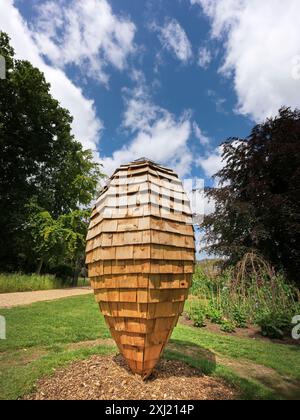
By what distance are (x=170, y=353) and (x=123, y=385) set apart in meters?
1.70

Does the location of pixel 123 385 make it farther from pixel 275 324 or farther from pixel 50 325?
pixel 275 324

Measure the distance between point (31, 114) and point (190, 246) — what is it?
A: 21.8 m

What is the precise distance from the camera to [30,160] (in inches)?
886

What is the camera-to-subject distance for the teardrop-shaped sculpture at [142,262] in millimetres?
3084

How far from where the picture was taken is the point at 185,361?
426 cm

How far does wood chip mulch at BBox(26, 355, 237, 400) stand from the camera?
3.04 m

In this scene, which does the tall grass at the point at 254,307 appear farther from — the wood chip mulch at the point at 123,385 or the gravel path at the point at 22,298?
the gravel path at the point at 22,298

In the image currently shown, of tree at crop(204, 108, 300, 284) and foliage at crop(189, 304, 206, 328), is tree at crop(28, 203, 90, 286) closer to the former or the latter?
tree at crop(204, 108, 300, 284)

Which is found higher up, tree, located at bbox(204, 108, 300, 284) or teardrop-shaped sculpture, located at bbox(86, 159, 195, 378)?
tree, located at bbox(204, 108, 300, 284)

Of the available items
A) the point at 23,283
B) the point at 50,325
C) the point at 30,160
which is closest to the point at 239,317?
the point at 50,325

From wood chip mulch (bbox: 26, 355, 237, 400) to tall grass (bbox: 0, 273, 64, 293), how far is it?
492 inches

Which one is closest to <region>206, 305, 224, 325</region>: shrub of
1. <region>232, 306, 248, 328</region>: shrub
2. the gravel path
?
<region>232, 306, 248, 328</region>: shrub

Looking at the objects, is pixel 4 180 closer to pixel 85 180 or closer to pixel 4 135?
pixel 4 135

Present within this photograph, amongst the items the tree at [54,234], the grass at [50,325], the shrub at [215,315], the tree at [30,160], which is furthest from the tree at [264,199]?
the tree at [30,160]
